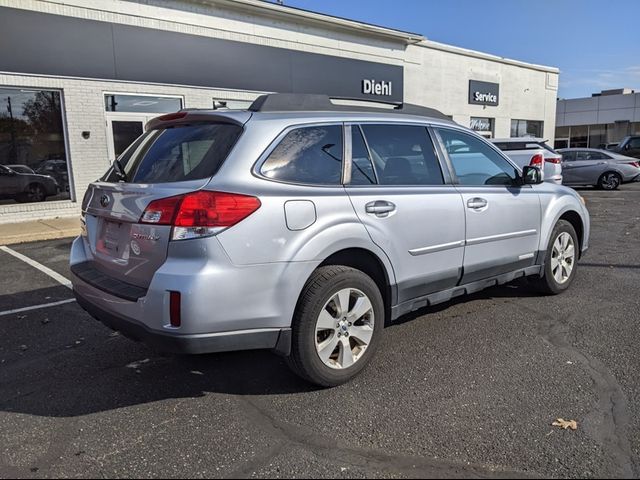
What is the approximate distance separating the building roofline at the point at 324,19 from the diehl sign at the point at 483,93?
4009mm

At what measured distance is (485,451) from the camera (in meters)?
2.74

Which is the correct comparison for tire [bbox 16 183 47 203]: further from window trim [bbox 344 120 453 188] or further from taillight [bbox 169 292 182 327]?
taillight [bbox 169 292 182 327]

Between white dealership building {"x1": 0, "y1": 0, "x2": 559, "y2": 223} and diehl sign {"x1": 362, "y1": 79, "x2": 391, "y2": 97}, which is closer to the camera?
Answer: white dealership building {"x1": 0, "y1": 0, "x2": 559, "y2": 223}

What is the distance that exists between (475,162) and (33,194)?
10.2m

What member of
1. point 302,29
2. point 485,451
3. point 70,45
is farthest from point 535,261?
point 302,29

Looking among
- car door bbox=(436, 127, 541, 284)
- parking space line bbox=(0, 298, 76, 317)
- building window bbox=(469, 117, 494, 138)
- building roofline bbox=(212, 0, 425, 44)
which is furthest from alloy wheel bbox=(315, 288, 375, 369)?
building window bbox=(469, 117, 494, 138)

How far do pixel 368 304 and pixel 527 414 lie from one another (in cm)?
119

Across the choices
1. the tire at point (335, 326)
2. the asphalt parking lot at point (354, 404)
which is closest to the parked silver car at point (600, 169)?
the asphalt parking lot at point (354, 404)

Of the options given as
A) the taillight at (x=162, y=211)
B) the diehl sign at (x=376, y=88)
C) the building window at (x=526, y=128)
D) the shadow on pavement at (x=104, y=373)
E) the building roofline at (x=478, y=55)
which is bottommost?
the shadow on pavement at (x=104, y=373)

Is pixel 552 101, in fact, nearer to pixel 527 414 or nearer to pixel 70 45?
pixel 70 45

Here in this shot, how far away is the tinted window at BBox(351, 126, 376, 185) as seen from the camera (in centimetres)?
367

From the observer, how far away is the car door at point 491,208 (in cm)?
439

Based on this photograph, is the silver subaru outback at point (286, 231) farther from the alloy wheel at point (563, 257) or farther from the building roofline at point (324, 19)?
the building roofline at point (324, 19)

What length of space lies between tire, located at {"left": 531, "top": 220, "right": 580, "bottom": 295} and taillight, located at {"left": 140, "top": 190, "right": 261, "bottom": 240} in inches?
139
